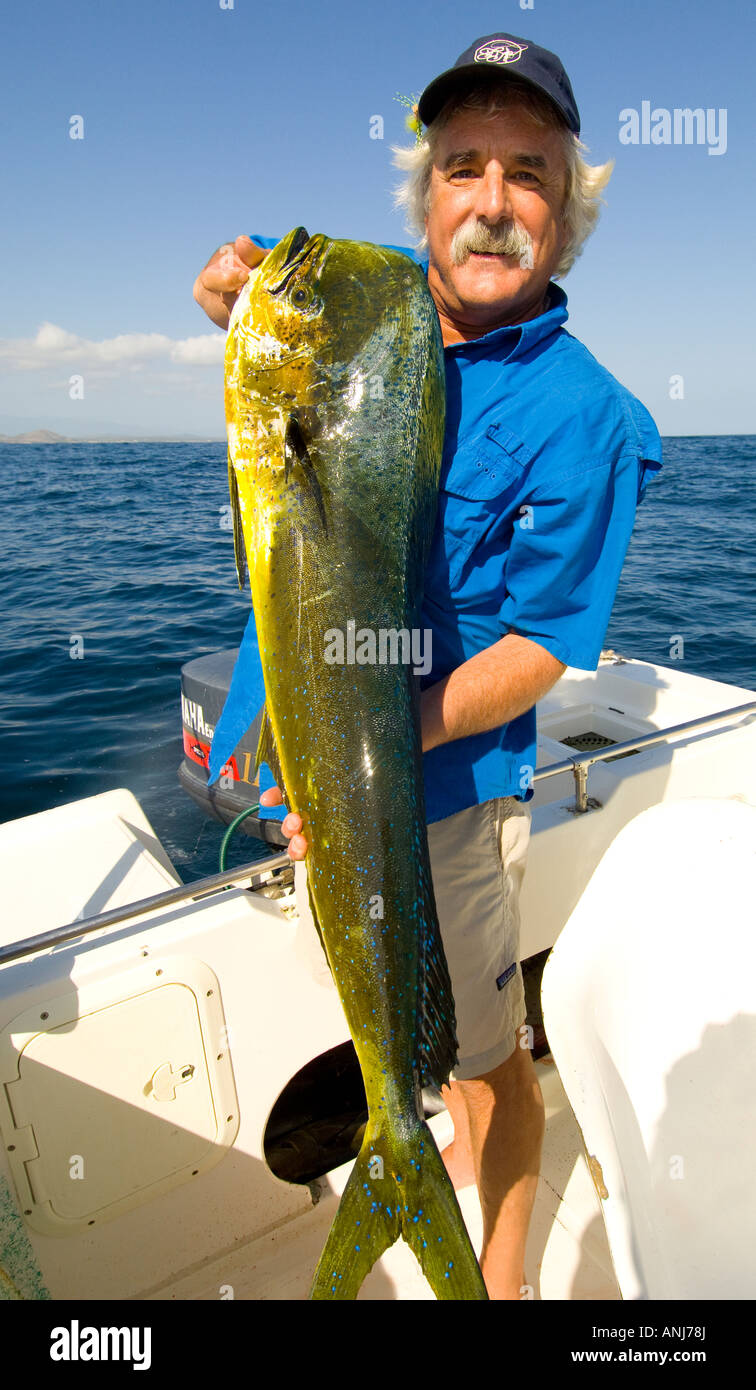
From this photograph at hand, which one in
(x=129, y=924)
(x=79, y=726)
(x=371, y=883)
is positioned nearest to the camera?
(x=371, y=883)

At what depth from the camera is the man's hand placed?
1.92m

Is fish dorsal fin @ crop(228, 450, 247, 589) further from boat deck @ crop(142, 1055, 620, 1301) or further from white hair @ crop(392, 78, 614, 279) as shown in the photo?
boat deck @ crop(142, 1055, 620, 1301)

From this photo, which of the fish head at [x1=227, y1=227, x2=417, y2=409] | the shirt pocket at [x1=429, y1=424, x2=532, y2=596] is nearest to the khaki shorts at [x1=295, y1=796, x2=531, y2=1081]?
the shirt pocket at [x1=429, y1=424, x2=532, y2=596]

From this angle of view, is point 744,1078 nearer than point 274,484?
No

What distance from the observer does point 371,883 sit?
176 centimetres

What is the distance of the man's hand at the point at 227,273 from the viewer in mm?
1920

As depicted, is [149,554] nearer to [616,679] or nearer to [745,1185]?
[616,679]

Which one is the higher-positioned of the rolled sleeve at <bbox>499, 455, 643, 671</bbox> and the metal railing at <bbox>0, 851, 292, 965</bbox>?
the rolled sleeve at <bbox>499, 455, 643, 671</bbox>

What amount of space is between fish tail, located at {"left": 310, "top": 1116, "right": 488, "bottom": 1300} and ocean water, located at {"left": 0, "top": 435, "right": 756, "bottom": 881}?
3.94 m

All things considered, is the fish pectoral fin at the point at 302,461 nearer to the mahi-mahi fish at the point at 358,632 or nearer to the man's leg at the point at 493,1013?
the mahi-mahi fish at the point at 358,632

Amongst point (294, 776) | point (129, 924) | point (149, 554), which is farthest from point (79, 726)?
point (149, 554)

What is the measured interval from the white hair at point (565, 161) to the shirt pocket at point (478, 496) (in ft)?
2.53

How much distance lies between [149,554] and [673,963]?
17669 mm

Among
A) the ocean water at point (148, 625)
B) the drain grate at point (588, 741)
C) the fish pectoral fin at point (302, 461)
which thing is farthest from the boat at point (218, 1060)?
the ocean water at point (148, 625)
